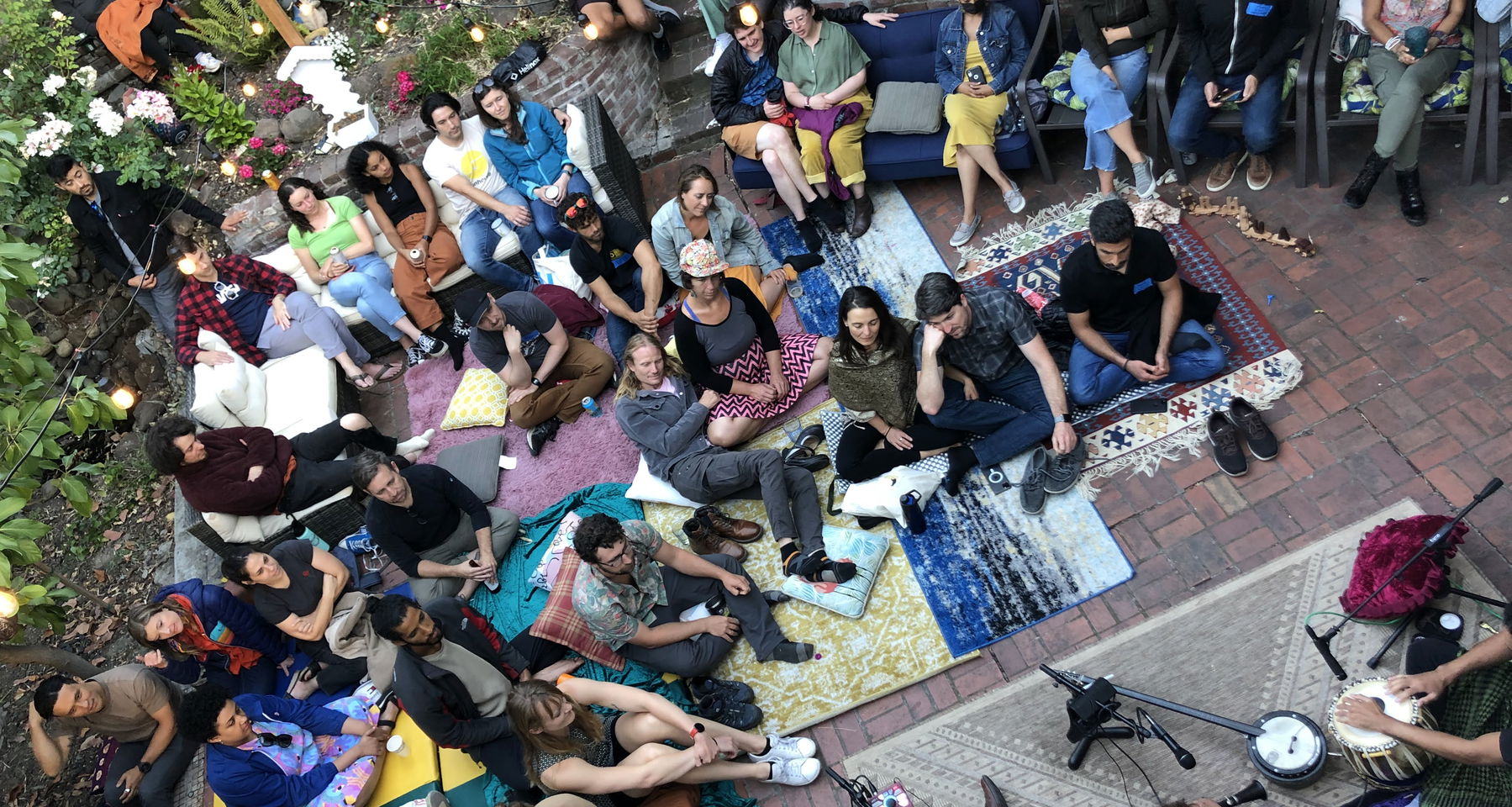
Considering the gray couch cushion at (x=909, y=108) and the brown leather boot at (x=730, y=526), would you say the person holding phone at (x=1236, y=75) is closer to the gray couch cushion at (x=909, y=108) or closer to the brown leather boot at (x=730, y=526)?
the gray couch cushion at (x=909, y=108)

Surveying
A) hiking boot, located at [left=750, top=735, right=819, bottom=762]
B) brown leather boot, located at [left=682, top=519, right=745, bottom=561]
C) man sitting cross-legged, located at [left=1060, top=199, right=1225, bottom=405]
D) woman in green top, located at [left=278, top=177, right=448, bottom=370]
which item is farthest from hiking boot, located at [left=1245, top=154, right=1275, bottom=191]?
woman in green top, located at [left=278, top=177, right=448, bottom=370]

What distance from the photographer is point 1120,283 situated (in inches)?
170

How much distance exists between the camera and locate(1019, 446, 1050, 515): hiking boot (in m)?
4.47

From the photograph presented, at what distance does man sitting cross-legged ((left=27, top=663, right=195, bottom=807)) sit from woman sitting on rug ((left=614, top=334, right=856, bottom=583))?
256cm

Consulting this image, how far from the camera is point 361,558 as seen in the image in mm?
5758

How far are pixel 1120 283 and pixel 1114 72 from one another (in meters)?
1.54

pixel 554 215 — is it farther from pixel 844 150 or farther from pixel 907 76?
pixel 907 76

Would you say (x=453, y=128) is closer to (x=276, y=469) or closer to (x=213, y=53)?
(x=276, y=469)

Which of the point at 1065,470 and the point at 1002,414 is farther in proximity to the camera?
the point at 1002,414


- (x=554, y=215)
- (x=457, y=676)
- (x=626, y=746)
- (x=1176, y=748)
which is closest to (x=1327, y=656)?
(x=1176, y=748)

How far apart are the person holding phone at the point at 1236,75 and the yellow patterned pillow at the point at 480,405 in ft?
13.5

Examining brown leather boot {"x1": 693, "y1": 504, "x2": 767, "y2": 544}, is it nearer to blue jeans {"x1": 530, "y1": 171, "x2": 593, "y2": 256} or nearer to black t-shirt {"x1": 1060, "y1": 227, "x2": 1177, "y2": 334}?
black t-shirt {"x1": 1060, "y1": 227, "x2": 1177, "y2": 334}

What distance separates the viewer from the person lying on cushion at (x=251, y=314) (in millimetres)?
6289

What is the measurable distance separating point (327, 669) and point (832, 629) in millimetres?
2566
